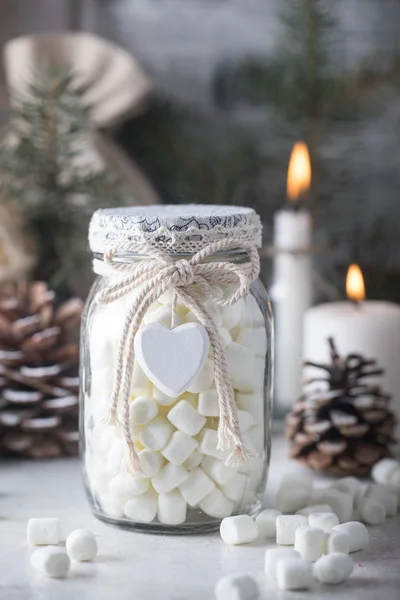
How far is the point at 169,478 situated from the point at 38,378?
0.94 ft

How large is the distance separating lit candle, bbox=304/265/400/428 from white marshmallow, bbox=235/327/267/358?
0.23m

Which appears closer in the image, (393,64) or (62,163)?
(62,163)

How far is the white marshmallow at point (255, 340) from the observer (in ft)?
2.52

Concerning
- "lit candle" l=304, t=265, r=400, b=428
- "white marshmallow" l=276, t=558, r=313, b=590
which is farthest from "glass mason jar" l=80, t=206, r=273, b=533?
"lit candle" l=304, t=265, r=400, b=428

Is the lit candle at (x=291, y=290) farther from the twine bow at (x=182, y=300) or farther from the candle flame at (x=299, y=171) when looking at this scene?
the twine bow at (x=182, y=300)

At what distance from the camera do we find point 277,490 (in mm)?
859

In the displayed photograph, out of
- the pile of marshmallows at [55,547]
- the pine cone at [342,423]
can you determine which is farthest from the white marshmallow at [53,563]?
the pine cone at [342,423]

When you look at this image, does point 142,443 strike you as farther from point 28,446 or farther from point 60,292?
point 60,292

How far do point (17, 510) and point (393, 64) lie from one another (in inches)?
30.5

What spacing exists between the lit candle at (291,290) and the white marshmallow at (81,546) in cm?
46

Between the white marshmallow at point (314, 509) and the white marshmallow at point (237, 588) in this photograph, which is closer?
the white marshmallow at point (237, 588)

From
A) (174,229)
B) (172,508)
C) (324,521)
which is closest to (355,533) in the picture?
(324,521)

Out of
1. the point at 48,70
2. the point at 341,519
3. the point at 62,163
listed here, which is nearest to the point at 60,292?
the point at 62,163

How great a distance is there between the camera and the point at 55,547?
0.70 m
